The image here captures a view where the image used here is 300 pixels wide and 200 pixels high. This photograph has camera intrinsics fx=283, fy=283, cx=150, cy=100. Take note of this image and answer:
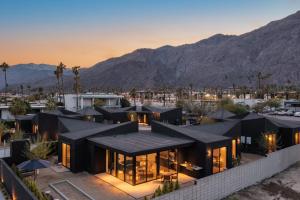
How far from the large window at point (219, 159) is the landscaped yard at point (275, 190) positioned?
2.28 m

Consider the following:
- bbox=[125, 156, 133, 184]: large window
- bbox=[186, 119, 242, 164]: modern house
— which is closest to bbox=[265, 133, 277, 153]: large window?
bbox=[186, 119, 242, 164]: modern house

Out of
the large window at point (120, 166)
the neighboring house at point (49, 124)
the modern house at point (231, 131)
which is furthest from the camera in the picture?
the neighboring house at point (49, 124)

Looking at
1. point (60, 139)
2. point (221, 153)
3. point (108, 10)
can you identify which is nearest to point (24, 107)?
point (60, 139)

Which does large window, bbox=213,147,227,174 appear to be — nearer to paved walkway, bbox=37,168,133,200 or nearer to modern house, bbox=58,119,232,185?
modern house, bbox=58,119,232,185

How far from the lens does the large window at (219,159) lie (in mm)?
19938

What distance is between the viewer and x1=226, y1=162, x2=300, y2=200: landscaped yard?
1785cm

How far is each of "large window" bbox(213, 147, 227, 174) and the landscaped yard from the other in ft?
7.49

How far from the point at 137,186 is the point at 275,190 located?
31.2 ft

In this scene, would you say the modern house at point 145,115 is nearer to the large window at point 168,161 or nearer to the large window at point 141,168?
the large window at point 168,161

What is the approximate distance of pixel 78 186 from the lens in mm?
17078

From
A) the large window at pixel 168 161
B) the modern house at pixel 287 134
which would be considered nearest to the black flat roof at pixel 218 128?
the modern house at pixel 287 134

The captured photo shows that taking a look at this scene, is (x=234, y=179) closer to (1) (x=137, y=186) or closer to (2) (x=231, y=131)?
(1) (x=137, y=186)

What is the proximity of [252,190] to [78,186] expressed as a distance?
11322 millimetres

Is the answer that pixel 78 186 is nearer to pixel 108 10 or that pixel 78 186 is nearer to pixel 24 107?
pixel 24 107
